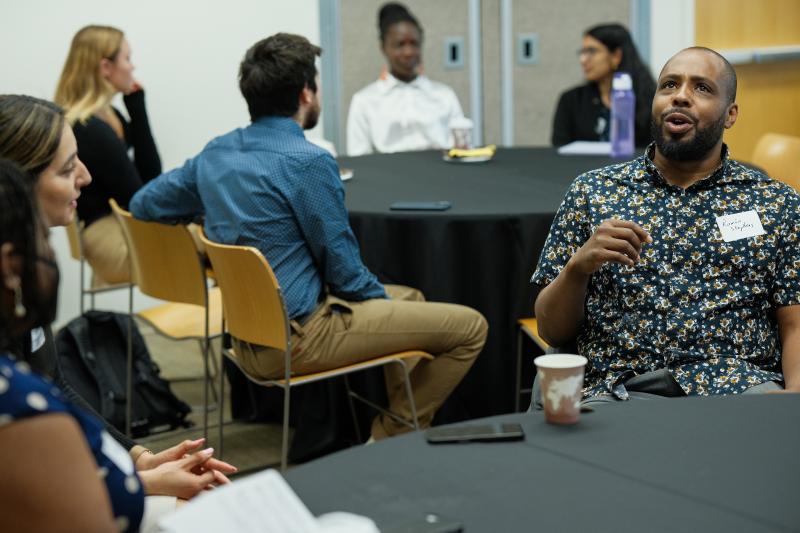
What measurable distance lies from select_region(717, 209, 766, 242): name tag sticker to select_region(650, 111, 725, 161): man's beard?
15cm

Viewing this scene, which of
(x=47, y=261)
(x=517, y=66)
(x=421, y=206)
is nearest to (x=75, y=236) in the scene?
(x=421, y=206)

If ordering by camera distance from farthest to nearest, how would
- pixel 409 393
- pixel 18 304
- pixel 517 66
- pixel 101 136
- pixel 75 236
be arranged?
pixel 517 66
pixel 75 236
pixel 101 136
pixel 409 393
pixel 18 304

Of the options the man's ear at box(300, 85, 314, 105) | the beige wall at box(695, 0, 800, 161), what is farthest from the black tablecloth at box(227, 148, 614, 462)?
the beige wall at box(695, 0, 800, 161)

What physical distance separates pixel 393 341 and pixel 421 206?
50 cm

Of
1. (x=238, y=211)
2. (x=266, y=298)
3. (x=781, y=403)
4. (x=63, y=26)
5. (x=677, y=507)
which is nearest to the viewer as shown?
(x=677, y=507)

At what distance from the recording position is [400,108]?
5410mm

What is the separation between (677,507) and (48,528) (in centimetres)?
68

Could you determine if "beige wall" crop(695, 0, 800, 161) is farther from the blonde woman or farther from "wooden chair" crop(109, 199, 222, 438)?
"wooden chair" crop(109, 199, 222, 438)

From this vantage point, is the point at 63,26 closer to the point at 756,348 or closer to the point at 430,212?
the point at 430,212

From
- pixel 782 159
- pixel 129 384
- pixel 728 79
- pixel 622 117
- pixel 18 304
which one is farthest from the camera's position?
pixel 782 159

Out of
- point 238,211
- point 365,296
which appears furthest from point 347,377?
point 238,211

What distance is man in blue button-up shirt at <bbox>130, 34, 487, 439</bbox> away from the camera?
2855mm

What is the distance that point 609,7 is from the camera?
20.5 ft

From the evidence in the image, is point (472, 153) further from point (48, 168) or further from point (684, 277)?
point (48, 168)
